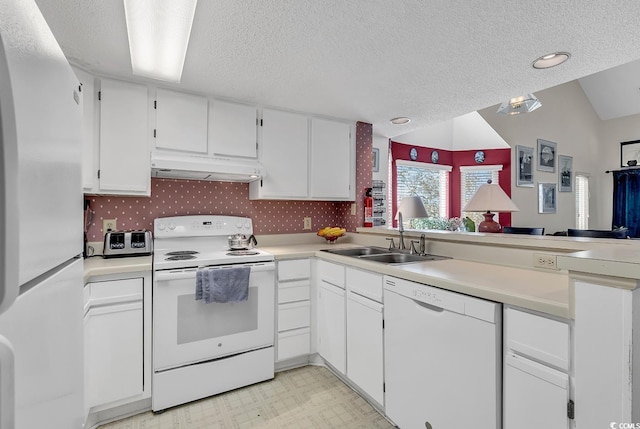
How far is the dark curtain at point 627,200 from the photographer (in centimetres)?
676

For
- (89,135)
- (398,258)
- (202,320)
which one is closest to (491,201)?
(398,258)

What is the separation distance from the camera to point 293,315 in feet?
8.02

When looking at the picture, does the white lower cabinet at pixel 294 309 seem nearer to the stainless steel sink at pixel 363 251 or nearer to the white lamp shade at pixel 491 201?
the stainless steel sink at pixel 363 251

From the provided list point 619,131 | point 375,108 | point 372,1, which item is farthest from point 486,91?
point 619,131

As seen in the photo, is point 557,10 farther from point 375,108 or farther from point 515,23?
point 375,108

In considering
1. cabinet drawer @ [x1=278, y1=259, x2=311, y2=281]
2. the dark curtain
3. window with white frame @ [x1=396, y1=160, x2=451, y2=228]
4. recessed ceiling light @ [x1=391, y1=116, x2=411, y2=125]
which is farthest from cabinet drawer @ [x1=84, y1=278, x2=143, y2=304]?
the dark curtain

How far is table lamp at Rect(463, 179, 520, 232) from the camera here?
9.17ft

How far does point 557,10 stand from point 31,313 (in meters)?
2.17

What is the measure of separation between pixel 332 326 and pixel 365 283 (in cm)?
57

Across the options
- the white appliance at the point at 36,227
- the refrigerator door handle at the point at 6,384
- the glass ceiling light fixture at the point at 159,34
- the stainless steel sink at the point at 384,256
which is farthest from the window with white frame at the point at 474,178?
the refrigerator door handle at the point at 6,384

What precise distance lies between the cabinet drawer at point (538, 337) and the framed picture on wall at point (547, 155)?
6187mm

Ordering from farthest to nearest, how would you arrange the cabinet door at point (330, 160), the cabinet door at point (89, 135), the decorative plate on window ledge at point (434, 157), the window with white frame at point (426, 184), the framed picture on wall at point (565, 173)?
the framed picture on wall at point (565, 173) < the decorative plate on window ledge at point (434, 157) < the window with white frame at point (426, 184) < the cabinet door at point (330, 160) < the cabinet door at point (89, 135)

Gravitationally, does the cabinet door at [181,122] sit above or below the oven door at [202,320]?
above

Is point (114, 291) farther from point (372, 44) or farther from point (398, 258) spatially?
point (372, 44)
